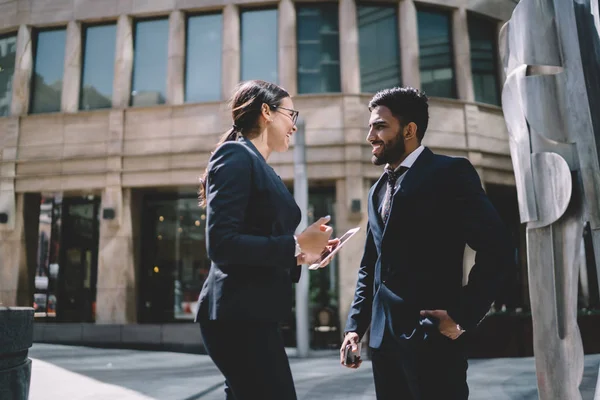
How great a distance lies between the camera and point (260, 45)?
1466cm

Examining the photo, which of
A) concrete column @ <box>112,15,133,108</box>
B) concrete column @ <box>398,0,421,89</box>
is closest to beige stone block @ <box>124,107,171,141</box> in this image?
concrete column @ <box>112,15,133,108</box>

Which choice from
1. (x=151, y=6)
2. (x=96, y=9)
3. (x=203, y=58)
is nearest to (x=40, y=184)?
(x=96, y=9)

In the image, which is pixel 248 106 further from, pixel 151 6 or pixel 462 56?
pixel 151 6

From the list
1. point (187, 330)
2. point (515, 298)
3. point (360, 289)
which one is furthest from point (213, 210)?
point (515, 298)

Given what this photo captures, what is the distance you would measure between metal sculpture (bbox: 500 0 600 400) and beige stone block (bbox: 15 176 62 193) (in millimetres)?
13722

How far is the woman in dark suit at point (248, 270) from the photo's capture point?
1767 mm

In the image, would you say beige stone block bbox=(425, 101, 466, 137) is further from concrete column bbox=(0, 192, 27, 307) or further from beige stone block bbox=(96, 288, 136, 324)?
concrete column bbox=(0, 192, 27, 307)

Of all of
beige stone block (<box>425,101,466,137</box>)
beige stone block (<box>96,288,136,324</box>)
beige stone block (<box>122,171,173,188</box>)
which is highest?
beige stone block (<box>425,101,466,137</box>)

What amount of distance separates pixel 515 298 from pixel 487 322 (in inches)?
249

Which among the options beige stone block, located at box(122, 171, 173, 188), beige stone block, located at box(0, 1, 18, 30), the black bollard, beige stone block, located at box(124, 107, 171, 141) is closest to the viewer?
the black bollard

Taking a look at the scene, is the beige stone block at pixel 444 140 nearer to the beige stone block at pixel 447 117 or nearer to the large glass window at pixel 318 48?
the beige stone block at pixel 447 117

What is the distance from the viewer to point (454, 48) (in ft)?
48.5

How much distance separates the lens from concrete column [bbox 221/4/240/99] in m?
14.3

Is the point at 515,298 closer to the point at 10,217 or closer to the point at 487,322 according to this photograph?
the point at 487,322
